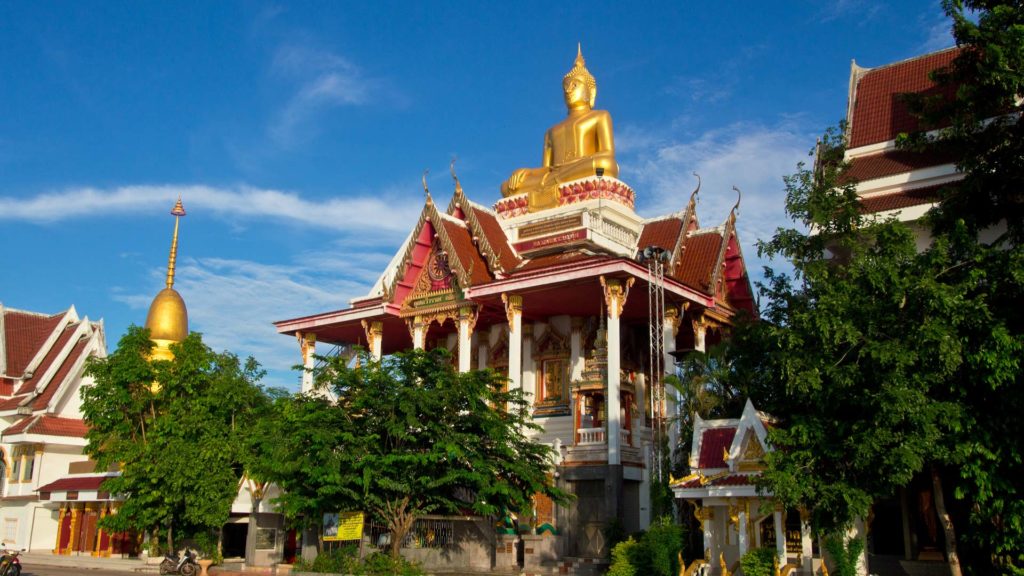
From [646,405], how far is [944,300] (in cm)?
1399

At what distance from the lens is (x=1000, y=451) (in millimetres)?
12773

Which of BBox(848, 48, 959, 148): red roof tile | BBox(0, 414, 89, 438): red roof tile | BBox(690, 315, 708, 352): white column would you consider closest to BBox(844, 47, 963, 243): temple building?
BBox(848, 48, 959, 148): red roof tile

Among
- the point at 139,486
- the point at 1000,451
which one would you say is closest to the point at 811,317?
the point at 1000,451

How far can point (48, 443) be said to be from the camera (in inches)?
1374

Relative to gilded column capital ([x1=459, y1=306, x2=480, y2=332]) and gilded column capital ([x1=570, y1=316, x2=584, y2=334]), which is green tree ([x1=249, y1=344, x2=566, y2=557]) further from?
gilded column capital ([x1=570, y1=316, x2=584, y2=334])

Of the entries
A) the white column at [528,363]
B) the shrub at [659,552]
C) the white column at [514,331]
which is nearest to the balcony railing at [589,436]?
the white column at [514,331]

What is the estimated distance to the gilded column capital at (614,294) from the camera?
23.1m

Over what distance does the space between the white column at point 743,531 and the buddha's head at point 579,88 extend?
21532mm

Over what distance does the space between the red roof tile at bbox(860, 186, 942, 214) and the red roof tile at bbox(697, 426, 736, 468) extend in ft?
17.3

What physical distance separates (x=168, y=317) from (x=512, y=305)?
57.2 ft

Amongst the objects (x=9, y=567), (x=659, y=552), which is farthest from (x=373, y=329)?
(x=659, y=552)

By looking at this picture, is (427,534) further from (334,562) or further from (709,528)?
(709,528)

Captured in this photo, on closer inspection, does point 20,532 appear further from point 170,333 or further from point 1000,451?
point 1000,451

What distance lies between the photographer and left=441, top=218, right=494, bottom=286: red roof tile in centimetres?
2660
